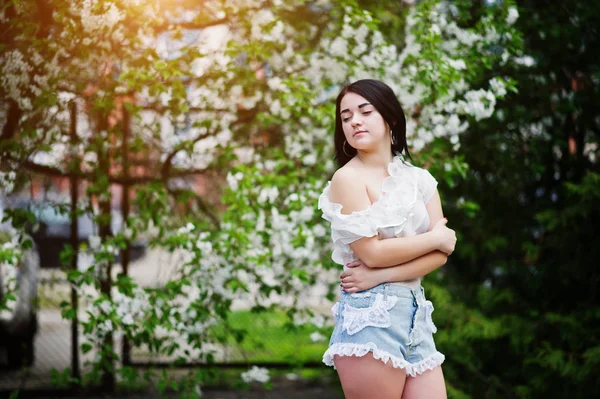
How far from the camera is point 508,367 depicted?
178 inches

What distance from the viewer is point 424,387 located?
85.9 inches

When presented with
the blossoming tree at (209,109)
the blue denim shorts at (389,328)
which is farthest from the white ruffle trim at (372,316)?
the blossoming tree at (209,109)

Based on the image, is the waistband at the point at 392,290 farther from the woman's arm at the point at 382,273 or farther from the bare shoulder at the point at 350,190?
the bare shoulder at the point at 350,190

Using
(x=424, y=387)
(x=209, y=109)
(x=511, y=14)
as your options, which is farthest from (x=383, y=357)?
(x=209, y=109)

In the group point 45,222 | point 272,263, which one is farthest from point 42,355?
point 272,263

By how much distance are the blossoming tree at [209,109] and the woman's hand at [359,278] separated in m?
1.34

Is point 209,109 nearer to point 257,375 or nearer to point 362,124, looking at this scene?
point 257,375

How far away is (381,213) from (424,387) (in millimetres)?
568

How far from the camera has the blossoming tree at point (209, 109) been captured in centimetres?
350

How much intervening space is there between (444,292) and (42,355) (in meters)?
3.28

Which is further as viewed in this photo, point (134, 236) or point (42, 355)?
point (42, 355)

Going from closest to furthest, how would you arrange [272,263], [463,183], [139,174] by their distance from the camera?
1. [272,263]
2. [463,183]
3. [139,174]

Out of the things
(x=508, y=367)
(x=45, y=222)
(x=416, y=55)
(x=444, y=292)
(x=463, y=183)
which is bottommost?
(x=508, y=367)

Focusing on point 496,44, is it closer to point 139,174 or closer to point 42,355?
point 139,174
